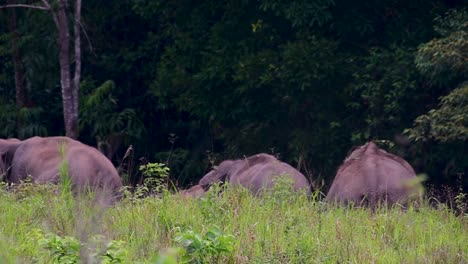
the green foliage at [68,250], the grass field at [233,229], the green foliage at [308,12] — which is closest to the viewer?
the green foliage at [68,250]

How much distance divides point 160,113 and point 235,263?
13.1 meters

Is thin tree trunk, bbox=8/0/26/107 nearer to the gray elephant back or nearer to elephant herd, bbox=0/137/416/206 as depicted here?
elephant herd, bbox=0/137/416/206

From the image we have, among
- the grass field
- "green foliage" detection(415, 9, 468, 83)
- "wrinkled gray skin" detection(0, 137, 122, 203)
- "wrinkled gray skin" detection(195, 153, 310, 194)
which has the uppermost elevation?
"green foliage" detection(415, 9, 468, 83)

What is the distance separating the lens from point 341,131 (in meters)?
15.3

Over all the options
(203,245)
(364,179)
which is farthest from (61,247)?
(364,179)

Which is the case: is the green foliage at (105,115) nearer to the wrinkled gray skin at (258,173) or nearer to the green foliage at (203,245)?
the wrinkled gray skin at (258,173)

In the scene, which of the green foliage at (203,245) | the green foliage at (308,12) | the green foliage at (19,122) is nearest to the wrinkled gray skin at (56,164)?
the green foliage at (203,245)

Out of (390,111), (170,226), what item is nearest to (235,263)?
(170,226)

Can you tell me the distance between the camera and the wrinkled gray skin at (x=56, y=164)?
31.9ft

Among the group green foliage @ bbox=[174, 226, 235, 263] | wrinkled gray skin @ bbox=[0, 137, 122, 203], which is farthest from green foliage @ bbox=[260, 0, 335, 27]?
green foliage @ bbox=[174, 226, 235, 263]

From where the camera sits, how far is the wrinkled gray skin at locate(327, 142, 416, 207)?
9.32 metres

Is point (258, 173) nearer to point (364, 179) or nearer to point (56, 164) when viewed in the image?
point (364, 179)

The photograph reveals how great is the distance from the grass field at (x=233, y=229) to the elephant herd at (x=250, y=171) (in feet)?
1.67

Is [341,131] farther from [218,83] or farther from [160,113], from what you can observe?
[160,113]
